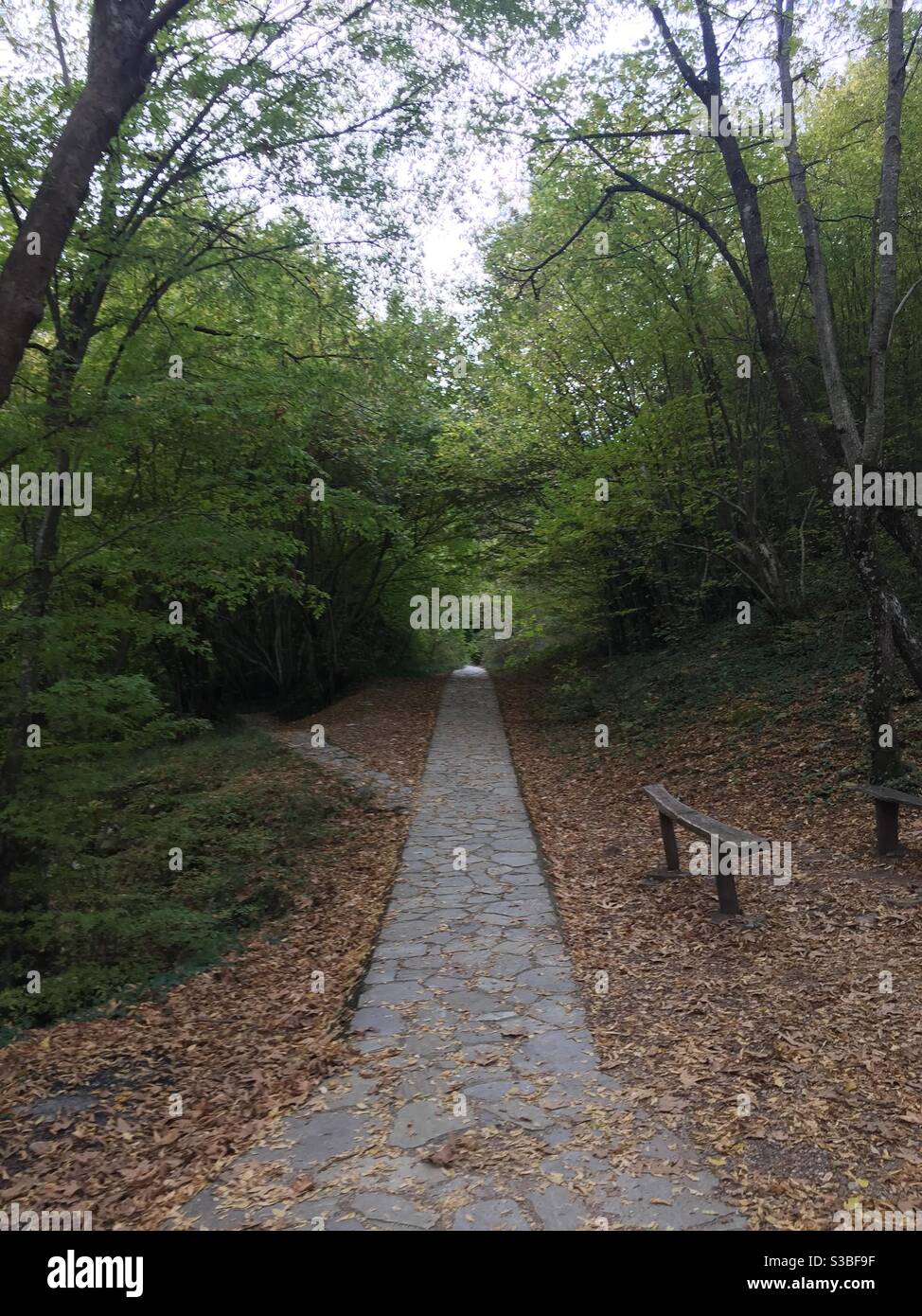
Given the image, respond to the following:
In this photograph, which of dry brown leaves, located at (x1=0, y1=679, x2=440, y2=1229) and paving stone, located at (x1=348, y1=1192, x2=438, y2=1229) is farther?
dry brown leaves, located at (x1=0, y1=679, x2=440, y2=1229)

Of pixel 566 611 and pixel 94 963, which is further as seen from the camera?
pixel 566 611

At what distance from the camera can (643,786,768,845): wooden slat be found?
4902 mm

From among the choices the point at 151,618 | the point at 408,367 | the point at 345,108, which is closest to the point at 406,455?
the point at 408,367

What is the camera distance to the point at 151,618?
6547 millimetres

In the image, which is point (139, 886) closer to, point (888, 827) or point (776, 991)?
point (776, 991)

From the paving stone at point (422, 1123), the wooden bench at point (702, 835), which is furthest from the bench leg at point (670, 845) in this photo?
the paving stone at point (422, 1123)

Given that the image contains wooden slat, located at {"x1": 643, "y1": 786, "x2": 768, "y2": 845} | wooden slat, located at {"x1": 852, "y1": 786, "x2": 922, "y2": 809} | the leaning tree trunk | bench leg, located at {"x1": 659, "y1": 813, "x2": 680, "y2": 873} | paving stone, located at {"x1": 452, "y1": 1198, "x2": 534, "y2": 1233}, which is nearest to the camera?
paving stone, located at {"x1": 452, "y1": 1198, "x2": 534, "y2": 1233}

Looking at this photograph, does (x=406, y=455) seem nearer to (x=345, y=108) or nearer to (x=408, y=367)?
(x=408, y=367)

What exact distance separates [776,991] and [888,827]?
242 cm

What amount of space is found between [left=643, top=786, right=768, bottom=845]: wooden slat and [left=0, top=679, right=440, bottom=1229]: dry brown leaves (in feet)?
7.51

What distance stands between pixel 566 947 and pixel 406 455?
922cm

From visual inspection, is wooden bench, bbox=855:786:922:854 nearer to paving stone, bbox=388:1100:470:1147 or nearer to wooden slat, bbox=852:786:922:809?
wooden slat, bbox=852:786:922:809

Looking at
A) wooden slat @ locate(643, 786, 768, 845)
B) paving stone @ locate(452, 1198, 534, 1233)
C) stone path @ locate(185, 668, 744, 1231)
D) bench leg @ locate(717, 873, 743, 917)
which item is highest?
wooden slat @ locate(643, 786, 768, 845)

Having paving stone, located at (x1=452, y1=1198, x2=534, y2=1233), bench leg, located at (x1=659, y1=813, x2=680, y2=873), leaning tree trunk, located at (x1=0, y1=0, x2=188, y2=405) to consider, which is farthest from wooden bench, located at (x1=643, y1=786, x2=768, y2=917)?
leaning tree trunk, located at (x1=0, y1=0, x2=188, y2=405)
